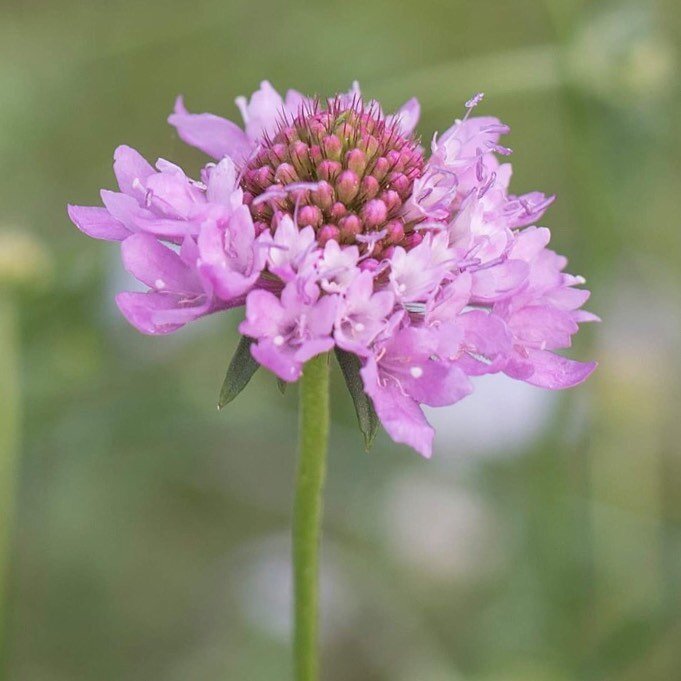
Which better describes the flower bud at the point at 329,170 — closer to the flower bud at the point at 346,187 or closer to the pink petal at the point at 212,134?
the flower bud at the point at 346,187

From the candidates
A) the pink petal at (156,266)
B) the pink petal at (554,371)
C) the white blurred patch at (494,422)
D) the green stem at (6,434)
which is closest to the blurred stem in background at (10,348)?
the green stem at (6,434)

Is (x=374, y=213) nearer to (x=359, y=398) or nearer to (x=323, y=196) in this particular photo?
(x=323, y=196)

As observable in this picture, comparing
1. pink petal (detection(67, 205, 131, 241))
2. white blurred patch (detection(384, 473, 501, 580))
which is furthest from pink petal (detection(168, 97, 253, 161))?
white blurred patch (detection(384, 473, 501, 580))

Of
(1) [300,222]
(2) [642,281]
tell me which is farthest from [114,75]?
(1) [300,222]

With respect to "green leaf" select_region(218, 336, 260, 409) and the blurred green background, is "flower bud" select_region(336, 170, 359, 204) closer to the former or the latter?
"green leaf" select_region(218, 336, 260, 409)

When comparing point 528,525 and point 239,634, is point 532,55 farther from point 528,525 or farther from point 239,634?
point 239,634

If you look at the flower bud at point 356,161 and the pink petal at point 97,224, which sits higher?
the flower bud at point 356,161
